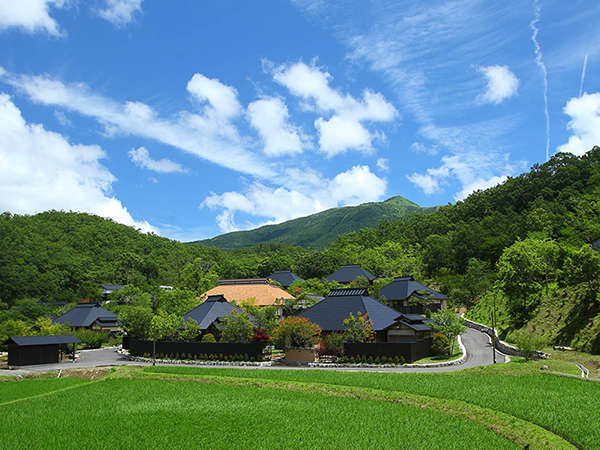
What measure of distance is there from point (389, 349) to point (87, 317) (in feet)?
137

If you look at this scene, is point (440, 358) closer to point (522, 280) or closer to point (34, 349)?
point (522, 280)

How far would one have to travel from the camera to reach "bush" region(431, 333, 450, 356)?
33.2 meters

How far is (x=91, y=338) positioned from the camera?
165ft

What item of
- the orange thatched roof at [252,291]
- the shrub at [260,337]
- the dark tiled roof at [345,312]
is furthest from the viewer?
the orange thatched roof at [252,291]

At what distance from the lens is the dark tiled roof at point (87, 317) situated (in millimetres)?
55969

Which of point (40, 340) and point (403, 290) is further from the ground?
point (403, 290)

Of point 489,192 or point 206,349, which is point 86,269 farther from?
point 489,192

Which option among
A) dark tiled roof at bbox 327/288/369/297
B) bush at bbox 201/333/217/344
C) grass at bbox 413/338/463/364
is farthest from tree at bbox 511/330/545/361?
bush at bbox 201/333/217/344

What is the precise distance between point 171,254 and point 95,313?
5708cm

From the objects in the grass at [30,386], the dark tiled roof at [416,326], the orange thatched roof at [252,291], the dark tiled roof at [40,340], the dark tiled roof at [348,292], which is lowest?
the grass at [30,386]

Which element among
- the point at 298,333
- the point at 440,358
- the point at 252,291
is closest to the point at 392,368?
the point at 440,358

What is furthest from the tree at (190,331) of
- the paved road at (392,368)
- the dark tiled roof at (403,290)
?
the dark tiled roof at (403,290)

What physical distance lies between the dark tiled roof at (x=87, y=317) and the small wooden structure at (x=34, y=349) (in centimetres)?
1729

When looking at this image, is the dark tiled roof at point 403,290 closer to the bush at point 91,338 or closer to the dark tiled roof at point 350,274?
the dark tiled roof at point 350,274
